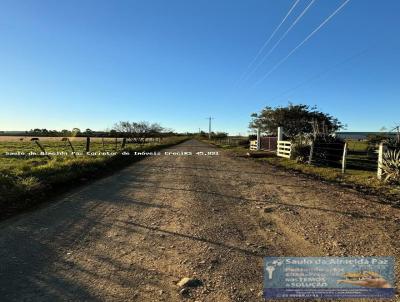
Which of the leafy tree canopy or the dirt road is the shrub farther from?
the leafy tree canopy

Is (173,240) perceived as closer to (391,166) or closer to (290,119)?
(391,166)

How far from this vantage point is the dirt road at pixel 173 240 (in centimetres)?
404

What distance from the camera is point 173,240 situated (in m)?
5.74

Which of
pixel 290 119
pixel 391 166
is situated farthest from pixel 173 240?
pixel 290 119

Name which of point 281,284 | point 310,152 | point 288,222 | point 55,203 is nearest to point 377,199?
point 288,222

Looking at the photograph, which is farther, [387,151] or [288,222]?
[387,151]

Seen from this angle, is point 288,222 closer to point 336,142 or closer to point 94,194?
point 94,194

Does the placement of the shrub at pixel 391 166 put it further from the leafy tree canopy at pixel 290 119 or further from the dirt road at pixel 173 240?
the leafy tree canopy at pixel 290 119

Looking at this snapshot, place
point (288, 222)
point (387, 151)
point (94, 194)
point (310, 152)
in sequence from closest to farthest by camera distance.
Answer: point (288, 222), point (94, 194), point (387, 151), point (310, 152)

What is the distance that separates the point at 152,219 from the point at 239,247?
2.29 meters

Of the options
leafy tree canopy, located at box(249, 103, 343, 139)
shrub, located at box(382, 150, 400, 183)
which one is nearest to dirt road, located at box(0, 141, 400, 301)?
shrub, located at box(382, 150, 400, 183)

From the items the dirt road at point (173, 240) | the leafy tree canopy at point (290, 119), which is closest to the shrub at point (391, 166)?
the dirt road at point (173, 240)

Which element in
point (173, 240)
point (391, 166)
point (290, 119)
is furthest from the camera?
point (290, 119)

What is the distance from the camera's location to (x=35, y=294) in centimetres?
385
